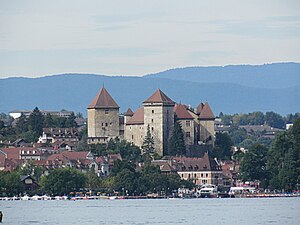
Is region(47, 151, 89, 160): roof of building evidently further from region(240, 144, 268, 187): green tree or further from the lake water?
the lake water

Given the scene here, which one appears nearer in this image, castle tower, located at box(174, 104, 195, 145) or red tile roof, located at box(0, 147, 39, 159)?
red tile roof, located at box(0, 147, 39, 159)

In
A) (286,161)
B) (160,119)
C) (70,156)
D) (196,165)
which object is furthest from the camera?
(160,119)

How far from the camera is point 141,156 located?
146875 mm

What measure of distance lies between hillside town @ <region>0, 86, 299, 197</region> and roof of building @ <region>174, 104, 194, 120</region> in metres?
0.06

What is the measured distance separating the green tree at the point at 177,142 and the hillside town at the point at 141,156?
11 cm

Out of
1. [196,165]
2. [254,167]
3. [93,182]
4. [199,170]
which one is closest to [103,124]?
[196,165]

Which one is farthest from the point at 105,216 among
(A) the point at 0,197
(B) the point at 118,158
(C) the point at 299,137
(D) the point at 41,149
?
(D) the point at 41,149

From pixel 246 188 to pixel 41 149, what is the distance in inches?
1163

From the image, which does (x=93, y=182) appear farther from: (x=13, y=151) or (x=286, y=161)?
(x=13, y=151)

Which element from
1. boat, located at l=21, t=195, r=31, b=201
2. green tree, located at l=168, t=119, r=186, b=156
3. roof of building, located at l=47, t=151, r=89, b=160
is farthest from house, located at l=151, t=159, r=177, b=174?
boat, located at l=21, t=195, r=31, b=201

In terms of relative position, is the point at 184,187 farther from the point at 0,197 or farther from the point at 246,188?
the point at 0,197

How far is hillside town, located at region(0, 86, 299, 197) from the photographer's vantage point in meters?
126

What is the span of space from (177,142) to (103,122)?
11736 millimetres

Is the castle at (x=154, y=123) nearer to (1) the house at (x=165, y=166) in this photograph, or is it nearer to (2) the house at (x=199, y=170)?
(2) the house at (x=199, y=170)
